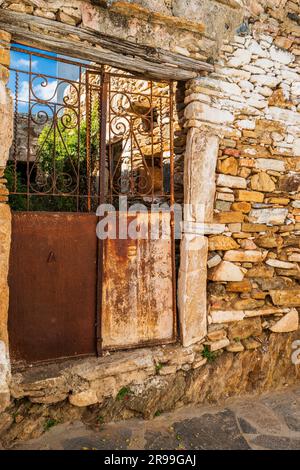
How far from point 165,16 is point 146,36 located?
23 centimetres

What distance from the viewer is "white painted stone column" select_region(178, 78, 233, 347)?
124 inches

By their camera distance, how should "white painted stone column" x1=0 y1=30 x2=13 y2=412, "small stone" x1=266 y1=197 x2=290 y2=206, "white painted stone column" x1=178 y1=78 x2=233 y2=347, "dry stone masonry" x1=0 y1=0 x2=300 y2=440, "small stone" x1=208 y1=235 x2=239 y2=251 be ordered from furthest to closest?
"small stone" x1=266 y1=197 x2=290 y2=206 → "small stone" x1=208 y1=235 x2=239 y2=251 → "white painted stone column" x1=178 y1=78 x2=233 y2=347 → "dry stone masonry" x1=0 y1=0 x2=300 y2=440 → "white painted stone column" x1=0 y1=30 x2=13 y2=412

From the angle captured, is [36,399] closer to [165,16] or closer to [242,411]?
[242,411]

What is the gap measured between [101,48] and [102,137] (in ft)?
2.20

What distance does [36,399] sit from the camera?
2.64m

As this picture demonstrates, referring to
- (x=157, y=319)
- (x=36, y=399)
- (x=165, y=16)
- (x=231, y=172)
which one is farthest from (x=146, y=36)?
(x=36, y=399)

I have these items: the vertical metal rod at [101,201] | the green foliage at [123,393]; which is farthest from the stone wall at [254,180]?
the green foliage at [123,393]

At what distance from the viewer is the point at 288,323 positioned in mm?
3627

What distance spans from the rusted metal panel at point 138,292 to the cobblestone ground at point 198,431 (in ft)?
2.05

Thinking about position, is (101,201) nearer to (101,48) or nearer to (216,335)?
(101,48)

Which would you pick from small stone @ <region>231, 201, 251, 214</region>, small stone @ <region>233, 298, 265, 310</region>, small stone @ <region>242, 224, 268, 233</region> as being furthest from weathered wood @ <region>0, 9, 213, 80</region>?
small stone @ <region>233, 298, 265, 310</region>

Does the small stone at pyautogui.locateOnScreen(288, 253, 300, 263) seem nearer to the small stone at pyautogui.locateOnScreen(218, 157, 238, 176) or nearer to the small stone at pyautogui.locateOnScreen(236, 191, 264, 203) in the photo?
the small stone at pyautogui.locateOnScreen(236, 191, 264, 203)

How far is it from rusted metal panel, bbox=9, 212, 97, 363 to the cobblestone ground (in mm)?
587

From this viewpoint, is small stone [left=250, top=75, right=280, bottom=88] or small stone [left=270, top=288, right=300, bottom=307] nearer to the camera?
small stone [left=250, top=75, right=280, bottom=88]
